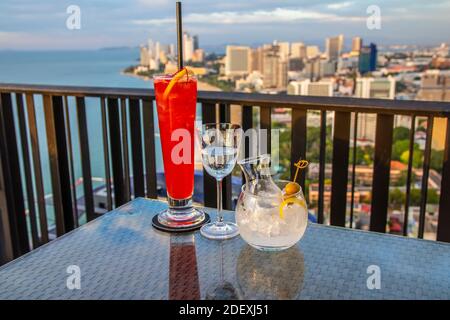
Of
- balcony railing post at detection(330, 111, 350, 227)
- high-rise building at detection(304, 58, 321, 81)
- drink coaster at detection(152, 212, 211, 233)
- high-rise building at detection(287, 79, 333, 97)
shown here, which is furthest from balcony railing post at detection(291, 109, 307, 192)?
high-rise building at detection(304, 58, 321, 81)

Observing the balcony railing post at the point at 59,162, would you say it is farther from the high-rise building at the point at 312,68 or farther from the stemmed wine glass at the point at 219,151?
the high-rise building at the point at 312,68

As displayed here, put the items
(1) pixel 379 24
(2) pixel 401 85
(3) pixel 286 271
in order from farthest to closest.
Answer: (2) pixel 401 85, (1) pixel 379 24, (3) pixel 286 271

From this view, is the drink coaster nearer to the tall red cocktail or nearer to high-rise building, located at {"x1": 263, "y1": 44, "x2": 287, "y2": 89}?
the tall red cocktail

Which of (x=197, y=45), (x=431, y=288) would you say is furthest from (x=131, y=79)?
(x=431, y=288)

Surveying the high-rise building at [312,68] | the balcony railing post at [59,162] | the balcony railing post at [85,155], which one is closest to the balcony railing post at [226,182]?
the balcony railing post at [85,155]

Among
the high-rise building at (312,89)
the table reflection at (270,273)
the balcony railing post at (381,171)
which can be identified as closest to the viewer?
the table reflection at (270,273)

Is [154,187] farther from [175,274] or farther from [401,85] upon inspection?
[401,85]
